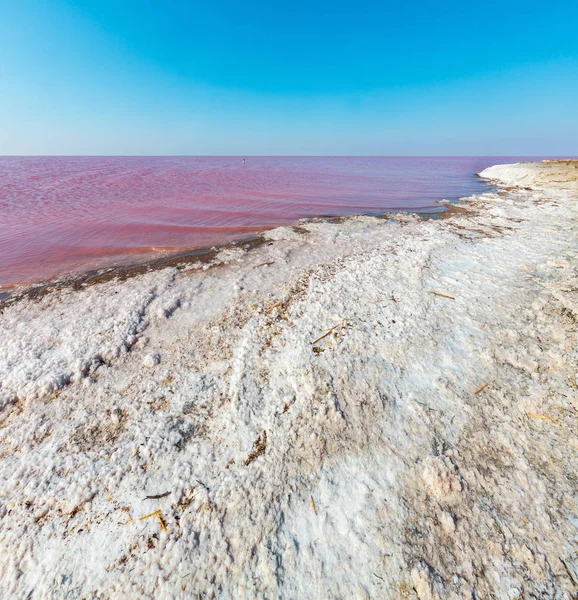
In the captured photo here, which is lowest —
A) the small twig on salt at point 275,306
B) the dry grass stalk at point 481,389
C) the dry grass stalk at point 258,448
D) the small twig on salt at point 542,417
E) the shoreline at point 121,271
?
the dry grass stalk at point 258,448

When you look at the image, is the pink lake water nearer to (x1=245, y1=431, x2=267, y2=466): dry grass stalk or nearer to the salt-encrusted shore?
the salt-encrusted shore

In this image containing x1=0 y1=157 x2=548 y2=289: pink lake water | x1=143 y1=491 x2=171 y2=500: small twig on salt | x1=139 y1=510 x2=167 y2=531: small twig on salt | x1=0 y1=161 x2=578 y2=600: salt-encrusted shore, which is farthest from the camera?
x1=0 y1=157 x2=548 y2=289: pink lake water

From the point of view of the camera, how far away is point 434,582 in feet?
5.33

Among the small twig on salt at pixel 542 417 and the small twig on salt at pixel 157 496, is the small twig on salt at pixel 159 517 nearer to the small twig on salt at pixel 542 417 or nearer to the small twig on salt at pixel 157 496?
the small twig on salt at pixel 157 496

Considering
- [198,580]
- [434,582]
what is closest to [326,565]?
[434,582]

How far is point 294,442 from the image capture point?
2414mm

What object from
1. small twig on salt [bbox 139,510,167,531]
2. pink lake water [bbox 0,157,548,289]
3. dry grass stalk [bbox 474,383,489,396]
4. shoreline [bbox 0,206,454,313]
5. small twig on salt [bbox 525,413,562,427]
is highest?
pink lake water [bbox 0,157,548,289]

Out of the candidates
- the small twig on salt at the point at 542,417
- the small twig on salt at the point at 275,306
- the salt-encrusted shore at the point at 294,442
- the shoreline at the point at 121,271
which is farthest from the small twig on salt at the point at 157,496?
the shoreline at the point at 121,271

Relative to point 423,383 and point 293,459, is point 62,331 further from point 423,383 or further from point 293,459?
point 423,383

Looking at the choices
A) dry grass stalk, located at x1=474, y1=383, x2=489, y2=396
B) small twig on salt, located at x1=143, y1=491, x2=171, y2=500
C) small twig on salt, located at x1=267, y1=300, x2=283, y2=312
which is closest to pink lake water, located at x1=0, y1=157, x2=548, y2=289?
small twig on salt, located at x1=267, y1=300, x2=283, y2=312

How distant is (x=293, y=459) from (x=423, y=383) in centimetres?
155

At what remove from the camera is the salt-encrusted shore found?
1.71 metres

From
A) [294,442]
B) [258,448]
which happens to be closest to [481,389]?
[294,442]

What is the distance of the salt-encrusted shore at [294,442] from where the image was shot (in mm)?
1710
